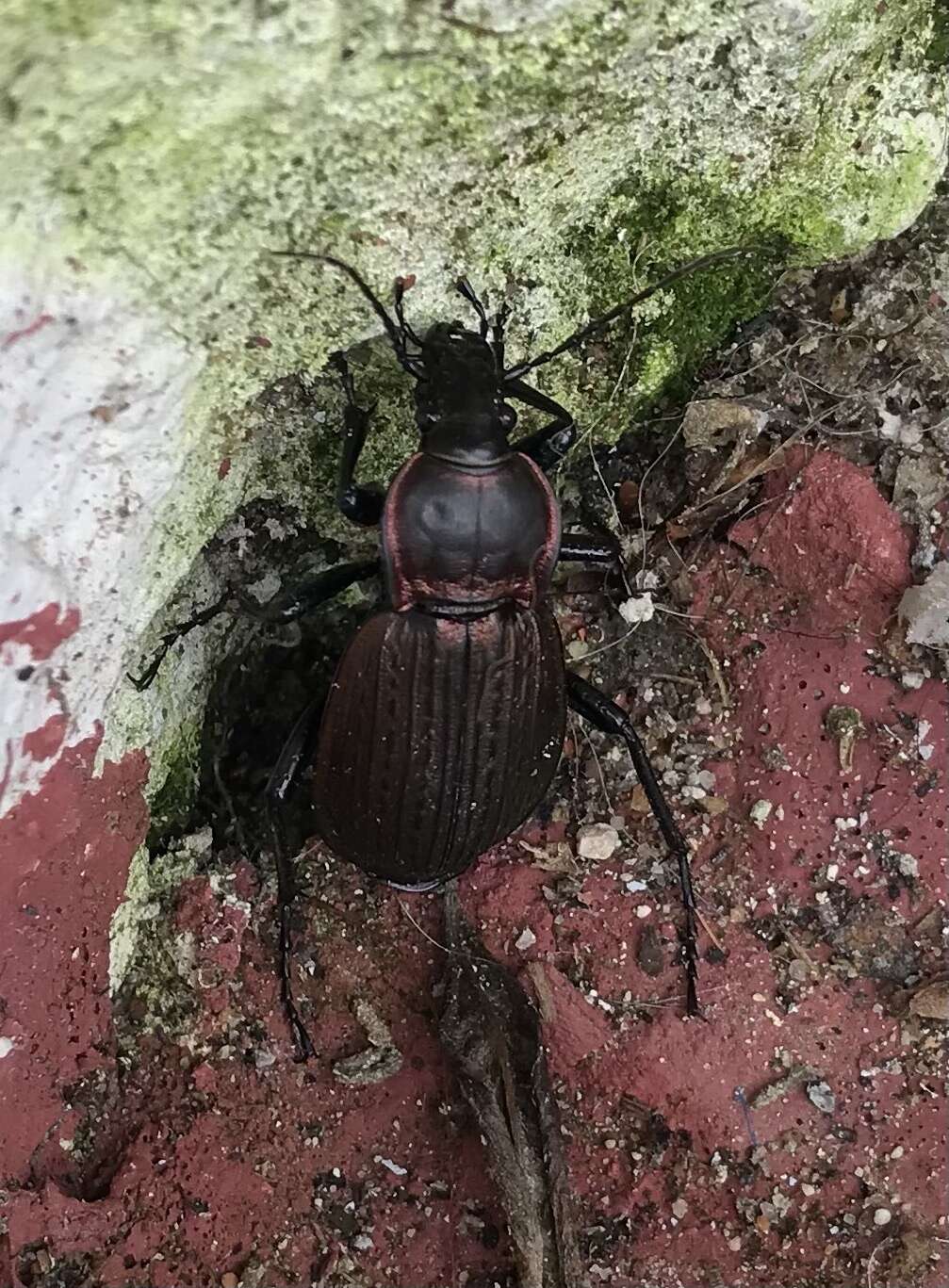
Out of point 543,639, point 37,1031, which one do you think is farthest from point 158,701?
point 543,639

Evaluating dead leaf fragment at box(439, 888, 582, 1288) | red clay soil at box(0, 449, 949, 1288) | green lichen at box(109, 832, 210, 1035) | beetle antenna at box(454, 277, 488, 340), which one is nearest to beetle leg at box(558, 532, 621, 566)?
red clay soil at box(0, 449, 949, 1288)

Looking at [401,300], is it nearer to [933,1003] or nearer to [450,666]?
[450,666]

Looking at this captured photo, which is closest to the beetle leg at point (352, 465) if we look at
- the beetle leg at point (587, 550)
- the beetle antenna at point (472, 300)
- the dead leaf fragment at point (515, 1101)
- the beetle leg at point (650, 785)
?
the beetle antenna at point (472, 300)

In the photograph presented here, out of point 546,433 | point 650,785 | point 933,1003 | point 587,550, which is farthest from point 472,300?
point 933,1003

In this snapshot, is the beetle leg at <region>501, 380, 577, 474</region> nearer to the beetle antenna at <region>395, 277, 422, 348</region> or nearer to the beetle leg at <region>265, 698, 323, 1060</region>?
the beetle antenna at <region>395, 277, 422, 348</region>

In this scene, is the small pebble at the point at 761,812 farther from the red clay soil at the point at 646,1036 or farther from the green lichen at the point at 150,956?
the green lichen at the point at 150,956

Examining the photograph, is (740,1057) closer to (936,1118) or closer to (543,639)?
(936,1118)
